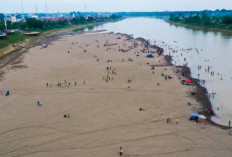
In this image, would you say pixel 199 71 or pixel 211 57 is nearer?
pixel 199 71

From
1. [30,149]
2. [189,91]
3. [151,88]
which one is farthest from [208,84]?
[30,149]

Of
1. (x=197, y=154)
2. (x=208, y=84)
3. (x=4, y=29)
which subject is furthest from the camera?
(x=4, y=29)

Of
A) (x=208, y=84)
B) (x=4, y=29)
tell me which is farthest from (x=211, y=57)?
(x=4, y=29)

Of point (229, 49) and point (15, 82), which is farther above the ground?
point (229, 49)

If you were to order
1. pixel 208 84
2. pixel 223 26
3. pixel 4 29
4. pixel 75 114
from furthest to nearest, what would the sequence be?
pixel 223 26
pixel 4 29
pixel 208 84
pixel 75 114

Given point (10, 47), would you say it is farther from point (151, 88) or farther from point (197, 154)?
point (197, 154)

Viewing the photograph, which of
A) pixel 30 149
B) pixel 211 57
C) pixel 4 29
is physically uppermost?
pixel 4 29
